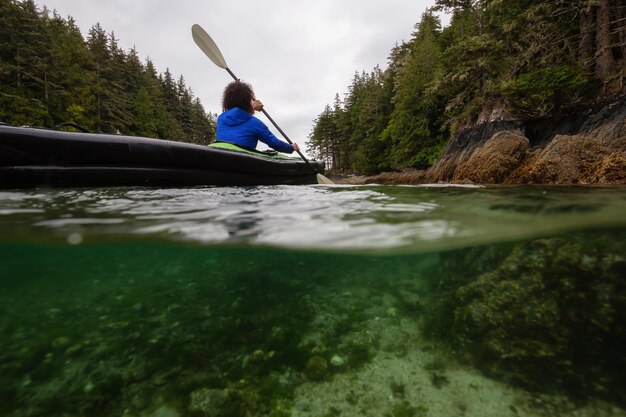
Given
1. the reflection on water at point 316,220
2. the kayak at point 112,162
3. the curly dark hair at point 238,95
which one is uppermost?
the curly dark hair at point 238,95

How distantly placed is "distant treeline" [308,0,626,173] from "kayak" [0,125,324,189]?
33.1 feet

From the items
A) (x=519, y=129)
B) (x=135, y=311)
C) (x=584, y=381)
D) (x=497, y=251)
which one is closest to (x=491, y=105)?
(x=519, y=129)

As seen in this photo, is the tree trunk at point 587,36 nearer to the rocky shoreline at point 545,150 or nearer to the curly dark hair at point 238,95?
the rocky shoreline at point 545,150

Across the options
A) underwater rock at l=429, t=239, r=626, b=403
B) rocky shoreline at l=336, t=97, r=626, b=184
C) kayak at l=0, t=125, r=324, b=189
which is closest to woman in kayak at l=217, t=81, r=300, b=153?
kayak at l=0, t=125, r=324, b=189

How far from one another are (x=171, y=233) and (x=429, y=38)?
2906cm

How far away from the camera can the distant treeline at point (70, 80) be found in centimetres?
2347

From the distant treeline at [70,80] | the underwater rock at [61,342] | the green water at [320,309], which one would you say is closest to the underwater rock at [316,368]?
the green water at [320,309]

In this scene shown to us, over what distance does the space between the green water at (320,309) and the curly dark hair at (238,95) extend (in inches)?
118

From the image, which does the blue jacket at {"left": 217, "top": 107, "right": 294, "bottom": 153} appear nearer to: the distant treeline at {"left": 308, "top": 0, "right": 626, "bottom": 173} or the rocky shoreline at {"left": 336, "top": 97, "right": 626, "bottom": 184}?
the rocky shoreline at {"left": 336, "top": 97, "right": 626, "bottom": 184}

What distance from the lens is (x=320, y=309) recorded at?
3068 mm

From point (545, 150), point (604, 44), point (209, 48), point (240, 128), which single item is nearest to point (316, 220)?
point (240, 128)

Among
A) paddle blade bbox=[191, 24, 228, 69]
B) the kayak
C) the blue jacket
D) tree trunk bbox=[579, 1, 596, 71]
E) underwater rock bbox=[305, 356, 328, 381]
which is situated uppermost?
tree trunk bbox=[579, 1, 596, 71]

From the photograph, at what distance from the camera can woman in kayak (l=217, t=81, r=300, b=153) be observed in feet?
20.8

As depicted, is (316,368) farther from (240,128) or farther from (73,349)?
(240,128)
